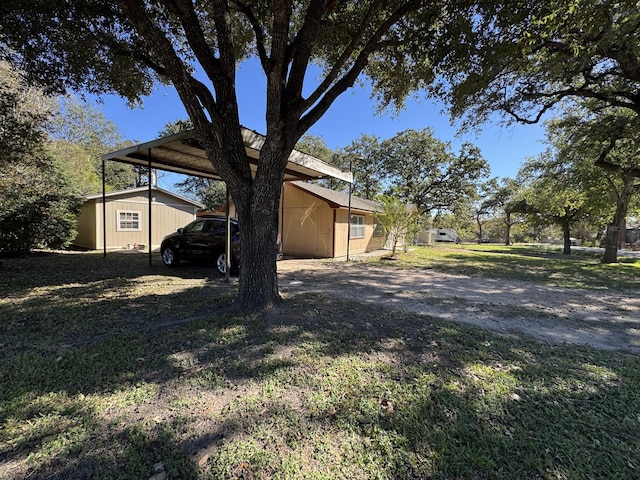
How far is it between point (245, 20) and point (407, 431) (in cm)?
776

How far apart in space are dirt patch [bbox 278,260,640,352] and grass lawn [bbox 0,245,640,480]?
0.61m

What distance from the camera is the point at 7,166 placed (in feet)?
30.6

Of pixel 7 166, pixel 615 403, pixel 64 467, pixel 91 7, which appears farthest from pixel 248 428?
pixel 7 166

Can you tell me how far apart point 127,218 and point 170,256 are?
7964mm

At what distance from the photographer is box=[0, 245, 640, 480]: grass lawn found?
1.76 m

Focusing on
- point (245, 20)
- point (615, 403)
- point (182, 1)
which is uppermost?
point (245, 20)

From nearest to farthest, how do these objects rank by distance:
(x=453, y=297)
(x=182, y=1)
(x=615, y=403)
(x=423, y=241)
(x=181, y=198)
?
1. (x=615, y=403)
2. (x=182, y=1)
3. (x=453, y=297)
4. (x=181, y=198)
5. (x=423, y=241)

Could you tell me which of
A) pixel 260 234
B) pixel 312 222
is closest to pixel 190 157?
pixel 312 222

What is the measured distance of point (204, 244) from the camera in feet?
28.3

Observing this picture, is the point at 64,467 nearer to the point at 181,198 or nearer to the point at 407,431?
the point at 407,431

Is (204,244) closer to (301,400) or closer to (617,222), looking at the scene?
(301,400)

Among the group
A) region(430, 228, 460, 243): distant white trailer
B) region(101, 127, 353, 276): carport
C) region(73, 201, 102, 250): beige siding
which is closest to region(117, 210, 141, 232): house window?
region(73, 201, 102, 250): beige siding

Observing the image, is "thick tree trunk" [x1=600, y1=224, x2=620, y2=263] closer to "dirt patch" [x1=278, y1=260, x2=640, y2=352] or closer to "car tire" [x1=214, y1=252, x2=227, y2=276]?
"dirt patch" [x1=278, y1=260, x2=640, y2=352]

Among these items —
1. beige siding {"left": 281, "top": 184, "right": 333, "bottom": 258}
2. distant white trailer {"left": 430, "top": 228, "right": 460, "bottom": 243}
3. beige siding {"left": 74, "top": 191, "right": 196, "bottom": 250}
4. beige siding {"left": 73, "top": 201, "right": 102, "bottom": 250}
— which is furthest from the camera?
distant white trailer {"left": 430, "top": 228, "right": 460, "bottom": 243}
